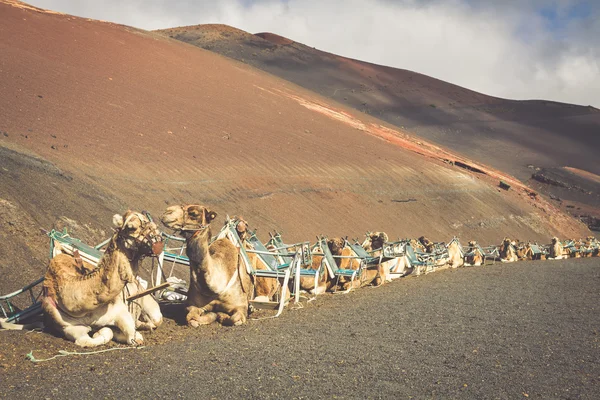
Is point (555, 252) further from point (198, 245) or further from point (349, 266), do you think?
point (198, 245)

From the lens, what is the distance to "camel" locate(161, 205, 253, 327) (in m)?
9.10

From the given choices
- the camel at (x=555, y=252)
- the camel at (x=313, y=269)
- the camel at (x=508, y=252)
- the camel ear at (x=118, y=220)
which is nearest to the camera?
the camel ear at (x=118, y=220)

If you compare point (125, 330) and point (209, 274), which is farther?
point (209, 274)

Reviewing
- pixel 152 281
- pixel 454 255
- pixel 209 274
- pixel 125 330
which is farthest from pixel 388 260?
pixel 125 330

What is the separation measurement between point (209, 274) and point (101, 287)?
6.55 ft

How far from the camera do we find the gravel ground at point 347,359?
6797 mm

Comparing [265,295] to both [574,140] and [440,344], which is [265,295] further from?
[574,140]

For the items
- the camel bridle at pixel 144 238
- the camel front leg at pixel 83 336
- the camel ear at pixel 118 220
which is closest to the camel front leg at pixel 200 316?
the camel front leg at pixel 83 336

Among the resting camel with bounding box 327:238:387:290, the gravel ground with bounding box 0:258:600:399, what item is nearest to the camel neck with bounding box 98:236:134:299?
the gravel ground with bounding box 0:258:600:399

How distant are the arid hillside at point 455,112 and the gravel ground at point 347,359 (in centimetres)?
5953

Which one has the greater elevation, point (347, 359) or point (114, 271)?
point (114, 271)

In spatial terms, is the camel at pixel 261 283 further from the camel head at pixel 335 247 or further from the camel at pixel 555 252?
the camel at pixel 555 252

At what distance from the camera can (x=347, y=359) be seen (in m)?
8.28

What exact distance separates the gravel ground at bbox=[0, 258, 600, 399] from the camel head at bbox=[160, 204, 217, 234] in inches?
56.3
